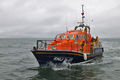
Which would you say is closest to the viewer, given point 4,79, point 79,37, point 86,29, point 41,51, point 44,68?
point 4,79

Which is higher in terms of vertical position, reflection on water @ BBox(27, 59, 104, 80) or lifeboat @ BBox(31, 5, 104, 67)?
lifeboat @ BBox(31, 5, 104, 67)

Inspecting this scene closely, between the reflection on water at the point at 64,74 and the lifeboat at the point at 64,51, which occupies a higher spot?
the lifeboat at the point at 64,51

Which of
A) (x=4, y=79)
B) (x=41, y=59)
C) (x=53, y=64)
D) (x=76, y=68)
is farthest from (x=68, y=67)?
(x=4, y=79)

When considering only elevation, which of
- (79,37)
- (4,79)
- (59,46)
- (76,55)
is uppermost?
(79,37)

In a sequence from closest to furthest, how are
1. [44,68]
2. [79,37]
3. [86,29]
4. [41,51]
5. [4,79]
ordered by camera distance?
[4,79] < [41,51] < [44,68] < [79,37] < [86,29]

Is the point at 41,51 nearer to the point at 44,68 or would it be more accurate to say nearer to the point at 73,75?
the point at 44,68

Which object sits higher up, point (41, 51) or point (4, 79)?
point (41, 51)

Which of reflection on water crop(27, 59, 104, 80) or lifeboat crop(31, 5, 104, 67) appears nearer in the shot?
reflection on water crop(27, 59, 104, 80)

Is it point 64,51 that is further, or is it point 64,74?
point 64,51

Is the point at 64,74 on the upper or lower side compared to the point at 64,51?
lower

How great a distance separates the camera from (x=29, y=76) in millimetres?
7734

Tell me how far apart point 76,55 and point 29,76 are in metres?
3.41

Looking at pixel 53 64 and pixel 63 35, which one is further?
pixel 63 35

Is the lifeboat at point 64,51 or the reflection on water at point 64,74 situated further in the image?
the lifeboat at point 64,51
